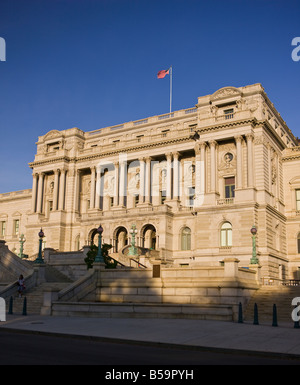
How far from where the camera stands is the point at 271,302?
27312 mm

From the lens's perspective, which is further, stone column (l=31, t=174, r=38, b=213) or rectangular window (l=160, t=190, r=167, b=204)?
stone column (l=31, t=174, r=38, b=213)

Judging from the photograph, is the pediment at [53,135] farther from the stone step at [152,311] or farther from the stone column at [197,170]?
the stone step at [152,311]

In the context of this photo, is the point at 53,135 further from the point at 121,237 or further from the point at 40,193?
the point at 121,237

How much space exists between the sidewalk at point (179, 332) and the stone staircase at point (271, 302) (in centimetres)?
496

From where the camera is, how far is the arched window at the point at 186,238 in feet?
172

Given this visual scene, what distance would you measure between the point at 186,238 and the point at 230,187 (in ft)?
26.9

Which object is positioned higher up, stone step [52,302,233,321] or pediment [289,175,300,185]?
pediment [289,175,300,185]

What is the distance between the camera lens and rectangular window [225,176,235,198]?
165ft

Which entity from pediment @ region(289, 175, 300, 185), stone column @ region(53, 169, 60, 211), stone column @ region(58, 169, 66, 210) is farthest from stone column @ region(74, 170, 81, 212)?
pediment @ region(289, 175, 300, 185)

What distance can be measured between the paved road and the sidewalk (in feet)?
1.58

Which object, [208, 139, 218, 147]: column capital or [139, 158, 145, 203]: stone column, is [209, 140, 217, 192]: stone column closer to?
[208, 139, 218, 147]: column capital

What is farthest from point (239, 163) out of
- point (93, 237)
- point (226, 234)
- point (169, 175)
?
point (93, 237)

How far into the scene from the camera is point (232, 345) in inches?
552

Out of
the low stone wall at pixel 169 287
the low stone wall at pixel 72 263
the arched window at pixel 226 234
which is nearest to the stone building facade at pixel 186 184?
the arched window at pixel 226 234
